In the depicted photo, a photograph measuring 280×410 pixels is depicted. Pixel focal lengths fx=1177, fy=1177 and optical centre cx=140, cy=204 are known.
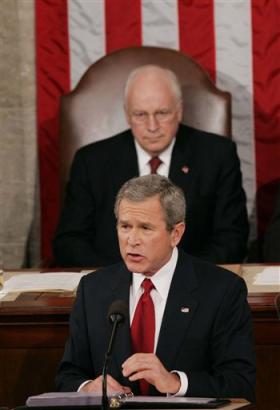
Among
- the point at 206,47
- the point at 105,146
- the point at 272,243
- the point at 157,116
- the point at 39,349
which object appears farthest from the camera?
the point at 206,47

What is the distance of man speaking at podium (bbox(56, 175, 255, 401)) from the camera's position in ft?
12.5

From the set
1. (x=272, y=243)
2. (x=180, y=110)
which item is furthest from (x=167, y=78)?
(x=272, y=243)

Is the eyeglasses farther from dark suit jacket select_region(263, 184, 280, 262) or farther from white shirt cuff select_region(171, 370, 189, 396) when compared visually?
white shirt cuff select_region(171, 370, 189, 396)

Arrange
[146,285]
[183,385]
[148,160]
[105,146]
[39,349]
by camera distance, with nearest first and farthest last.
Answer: [183,385]
[146,285]
[39,349]
[148,160]
[105,146]

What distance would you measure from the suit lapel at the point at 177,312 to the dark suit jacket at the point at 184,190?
1.88m

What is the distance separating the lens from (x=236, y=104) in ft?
22.2

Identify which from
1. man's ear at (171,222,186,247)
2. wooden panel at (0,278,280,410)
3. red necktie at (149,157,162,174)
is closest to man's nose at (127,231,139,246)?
man's ear at (171,222,186,247)

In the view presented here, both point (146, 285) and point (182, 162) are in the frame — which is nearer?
point (146, 285)

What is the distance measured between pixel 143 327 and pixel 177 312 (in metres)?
0.12

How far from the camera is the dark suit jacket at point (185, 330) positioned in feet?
12.5

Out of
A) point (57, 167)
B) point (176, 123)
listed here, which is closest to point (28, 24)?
point (57, 167)

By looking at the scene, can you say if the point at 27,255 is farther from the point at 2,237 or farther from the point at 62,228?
the point at 62,228

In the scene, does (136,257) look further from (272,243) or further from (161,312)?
(272,243)

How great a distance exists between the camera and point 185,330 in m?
3.89
